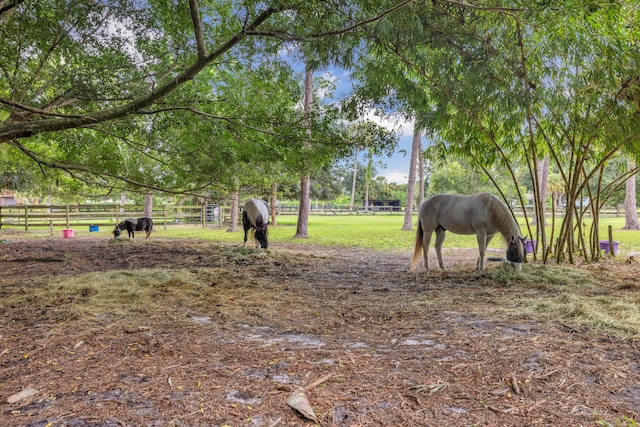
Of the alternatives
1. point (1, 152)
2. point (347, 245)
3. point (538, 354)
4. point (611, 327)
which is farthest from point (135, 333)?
point (347, 245)

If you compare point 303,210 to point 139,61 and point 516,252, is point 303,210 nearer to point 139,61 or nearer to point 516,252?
point 139,61

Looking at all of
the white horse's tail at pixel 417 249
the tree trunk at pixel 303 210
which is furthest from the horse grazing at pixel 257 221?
the tree trunk at pixel 303 210

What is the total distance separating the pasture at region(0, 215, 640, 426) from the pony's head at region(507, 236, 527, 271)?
20 cm

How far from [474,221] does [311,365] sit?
4.13 metres

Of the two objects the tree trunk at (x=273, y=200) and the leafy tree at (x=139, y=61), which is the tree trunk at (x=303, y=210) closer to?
the tree trunk at (x=273, y=200)

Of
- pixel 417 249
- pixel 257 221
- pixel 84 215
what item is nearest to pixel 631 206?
pixel 417 249

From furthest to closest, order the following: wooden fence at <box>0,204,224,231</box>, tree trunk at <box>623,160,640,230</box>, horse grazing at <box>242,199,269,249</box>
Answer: tree trunk at <box>623,160,640,230</box> < wooden fence at <box>0,204,224,231</box> < horse grazing at <box>242,199,269,249</box>

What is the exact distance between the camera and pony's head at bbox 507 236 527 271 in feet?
17.1

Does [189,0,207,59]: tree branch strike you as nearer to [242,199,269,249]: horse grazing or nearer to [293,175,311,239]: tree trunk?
[242,199,269,249]: horse grazing

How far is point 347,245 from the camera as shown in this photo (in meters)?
10.7

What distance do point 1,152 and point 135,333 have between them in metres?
7.35

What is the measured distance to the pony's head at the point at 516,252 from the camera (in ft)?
17.1

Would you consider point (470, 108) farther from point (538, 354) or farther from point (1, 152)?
point (1, 152)

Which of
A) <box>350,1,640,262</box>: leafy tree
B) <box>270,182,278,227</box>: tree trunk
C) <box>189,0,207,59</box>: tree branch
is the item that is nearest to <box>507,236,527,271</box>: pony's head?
<box>350,1,640,262</box>: leafy tree
